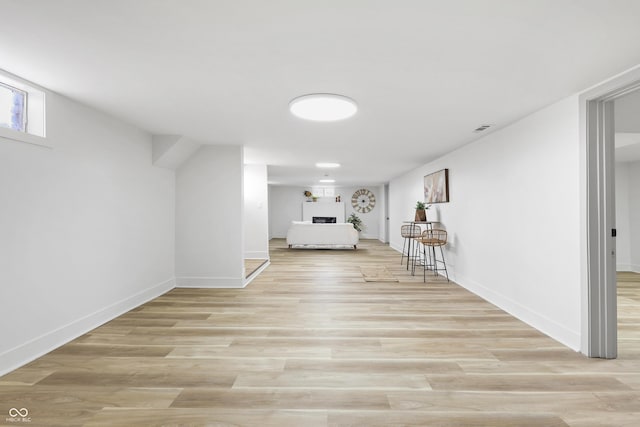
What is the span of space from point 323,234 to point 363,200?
387 cm

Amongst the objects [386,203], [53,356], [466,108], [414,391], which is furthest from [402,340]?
[386,203]

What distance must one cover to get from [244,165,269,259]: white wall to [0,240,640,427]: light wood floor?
3231 mm

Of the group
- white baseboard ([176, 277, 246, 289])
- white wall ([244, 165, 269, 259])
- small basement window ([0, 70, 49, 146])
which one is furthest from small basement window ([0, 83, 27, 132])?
white wall ([244, 165, 269, 259])

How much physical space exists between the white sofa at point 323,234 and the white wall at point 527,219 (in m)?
4.20

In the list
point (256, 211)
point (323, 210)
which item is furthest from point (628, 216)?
point (323, 210)

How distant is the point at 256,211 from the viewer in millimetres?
6660

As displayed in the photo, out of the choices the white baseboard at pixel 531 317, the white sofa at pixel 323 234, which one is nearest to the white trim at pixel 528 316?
the white baseboard at pixel 531 317

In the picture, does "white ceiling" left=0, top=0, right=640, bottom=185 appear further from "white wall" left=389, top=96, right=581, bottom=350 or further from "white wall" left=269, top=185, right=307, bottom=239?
"white wall" left=269, top=185, right=307, bottom=239

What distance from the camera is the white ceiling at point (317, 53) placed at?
1.45 meters

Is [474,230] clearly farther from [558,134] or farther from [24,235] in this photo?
[24,235]

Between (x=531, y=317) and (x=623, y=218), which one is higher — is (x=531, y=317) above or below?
below

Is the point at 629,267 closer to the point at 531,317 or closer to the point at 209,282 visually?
the point at 531,317

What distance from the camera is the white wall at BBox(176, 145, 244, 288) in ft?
14.8

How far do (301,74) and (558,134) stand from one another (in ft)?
7.73
